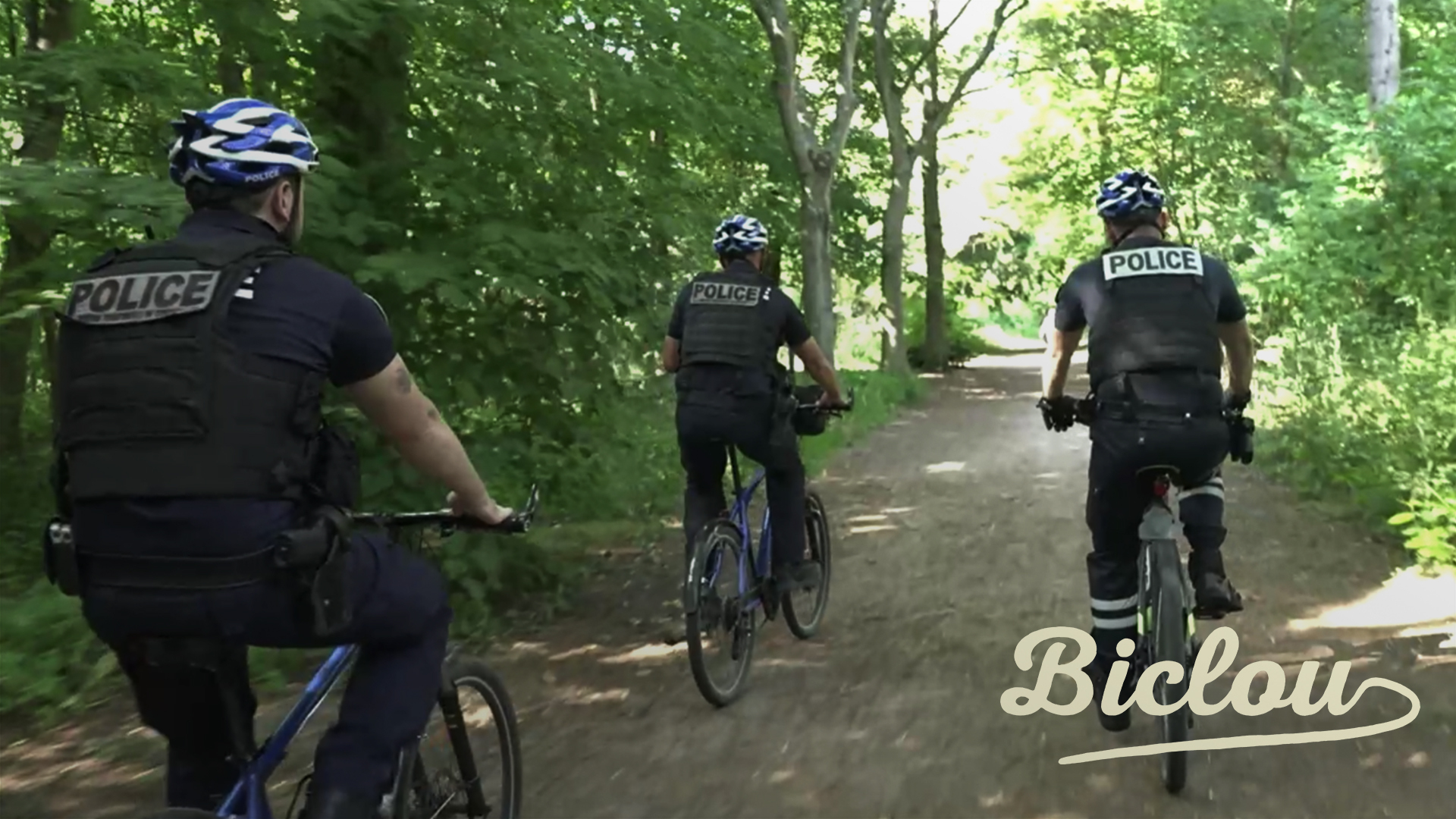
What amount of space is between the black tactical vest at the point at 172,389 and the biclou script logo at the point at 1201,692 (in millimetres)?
3139

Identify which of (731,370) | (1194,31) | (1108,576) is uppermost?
(1194,31)

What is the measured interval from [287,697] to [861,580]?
152 inches

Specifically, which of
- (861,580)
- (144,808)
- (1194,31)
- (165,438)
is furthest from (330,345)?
(1194,31)

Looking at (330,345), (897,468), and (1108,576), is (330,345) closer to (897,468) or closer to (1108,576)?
(1108,576)

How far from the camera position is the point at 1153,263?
15.5ft

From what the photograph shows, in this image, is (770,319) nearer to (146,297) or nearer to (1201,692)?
(1201,692)

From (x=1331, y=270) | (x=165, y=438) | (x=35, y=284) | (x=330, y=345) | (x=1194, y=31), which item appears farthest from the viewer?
(x=1194, y=31)

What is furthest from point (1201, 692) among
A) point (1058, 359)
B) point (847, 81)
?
point (847, 81)

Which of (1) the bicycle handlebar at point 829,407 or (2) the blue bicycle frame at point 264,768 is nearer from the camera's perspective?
(2) the blue bicycle frame at point 264,768

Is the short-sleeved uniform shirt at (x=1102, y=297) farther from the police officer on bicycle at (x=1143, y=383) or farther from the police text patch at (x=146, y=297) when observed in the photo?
the police text patch at (x=146, y=297)

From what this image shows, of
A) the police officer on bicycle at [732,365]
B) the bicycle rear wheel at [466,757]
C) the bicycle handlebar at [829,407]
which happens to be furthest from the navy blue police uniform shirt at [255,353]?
the bicycle handlebar at [829,407]

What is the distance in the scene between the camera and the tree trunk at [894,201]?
81.5ft

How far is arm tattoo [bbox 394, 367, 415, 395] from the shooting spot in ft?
9.55

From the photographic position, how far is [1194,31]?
2098cm
